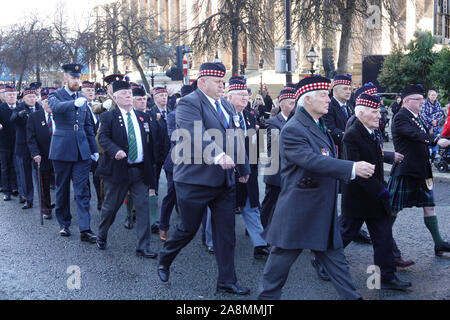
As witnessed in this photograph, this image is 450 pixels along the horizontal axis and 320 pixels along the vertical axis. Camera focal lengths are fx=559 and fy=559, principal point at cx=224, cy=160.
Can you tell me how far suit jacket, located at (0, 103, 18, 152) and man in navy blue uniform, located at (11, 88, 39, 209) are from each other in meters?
0.52

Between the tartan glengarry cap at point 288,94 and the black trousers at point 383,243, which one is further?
the tartan glengarry cap at point 288,94

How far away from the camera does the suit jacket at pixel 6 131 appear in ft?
34.2

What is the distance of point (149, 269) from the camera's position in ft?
18.9

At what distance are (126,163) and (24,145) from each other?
14.2ft

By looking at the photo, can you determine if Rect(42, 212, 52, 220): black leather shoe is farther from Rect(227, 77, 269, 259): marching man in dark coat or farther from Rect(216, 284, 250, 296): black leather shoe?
Rect(216, 284, 250, 296): black leather shoe

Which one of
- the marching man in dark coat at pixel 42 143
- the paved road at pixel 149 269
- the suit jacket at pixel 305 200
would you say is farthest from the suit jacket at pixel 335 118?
the marching man in dark coat at pixel 42 143

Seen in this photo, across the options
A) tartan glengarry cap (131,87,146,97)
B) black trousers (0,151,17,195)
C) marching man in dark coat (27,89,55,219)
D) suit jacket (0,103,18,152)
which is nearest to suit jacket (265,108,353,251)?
tartan glengarry cap (131,87,146,97)

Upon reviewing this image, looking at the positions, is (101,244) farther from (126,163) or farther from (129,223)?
(129,223)

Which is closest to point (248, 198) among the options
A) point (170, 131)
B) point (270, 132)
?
point (270, 132)

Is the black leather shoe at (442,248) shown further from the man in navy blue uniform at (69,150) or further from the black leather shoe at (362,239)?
the man in navy blue uniform at (69,150)

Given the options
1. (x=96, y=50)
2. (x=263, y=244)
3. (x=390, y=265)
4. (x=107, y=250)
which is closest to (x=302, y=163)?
(x=390, y=265)

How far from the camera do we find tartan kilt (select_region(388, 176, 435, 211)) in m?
5.91

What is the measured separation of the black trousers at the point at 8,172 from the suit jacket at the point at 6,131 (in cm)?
16

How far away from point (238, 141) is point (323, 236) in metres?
1.51
